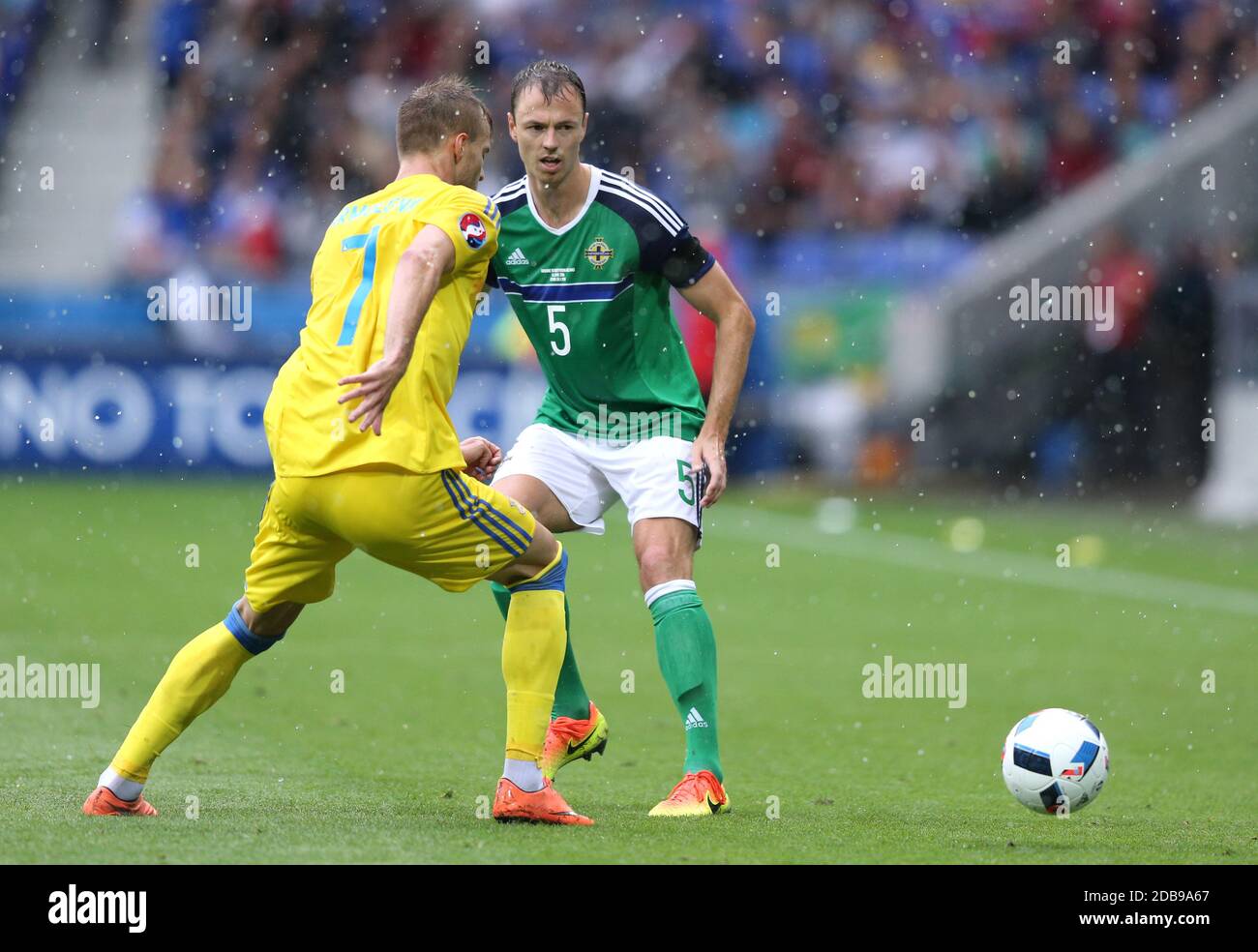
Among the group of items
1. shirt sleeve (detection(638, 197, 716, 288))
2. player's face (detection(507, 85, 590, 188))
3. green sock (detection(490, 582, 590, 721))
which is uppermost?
player's face (detection(507, 85, 590, 188))

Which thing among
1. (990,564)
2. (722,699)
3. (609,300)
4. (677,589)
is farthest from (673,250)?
(990,564)

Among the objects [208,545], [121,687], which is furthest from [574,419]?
[208,545]

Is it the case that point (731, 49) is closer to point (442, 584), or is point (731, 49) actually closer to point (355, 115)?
point (355, 115)

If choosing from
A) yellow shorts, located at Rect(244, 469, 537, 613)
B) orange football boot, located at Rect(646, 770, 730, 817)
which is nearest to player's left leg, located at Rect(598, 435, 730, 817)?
orange football boot, located at Rect(646, 770, 730, 817)

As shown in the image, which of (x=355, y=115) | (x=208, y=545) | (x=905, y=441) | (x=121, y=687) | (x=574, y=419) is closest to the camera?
(x=574, y=419)

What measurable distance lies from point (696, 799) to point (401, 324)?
1.67 metres

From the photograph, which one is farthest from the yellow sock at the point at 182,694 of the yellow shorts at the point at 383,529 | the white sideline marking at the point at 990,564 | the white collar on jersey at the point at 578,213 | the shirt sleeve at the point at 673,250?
the white sideline marking at the point at 990,564

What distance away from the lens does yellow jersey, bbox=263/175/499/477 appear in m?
5.02

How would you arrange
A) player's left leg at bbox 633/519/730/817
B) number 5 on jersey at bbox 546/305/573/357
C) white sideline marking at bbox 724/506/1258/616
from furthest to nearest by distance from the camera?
white sideline marking at bbox 724/506/1258/616
number 5 on jersey at bbox 546/305/573/357
player's left leg at bbox 633/519/730/817

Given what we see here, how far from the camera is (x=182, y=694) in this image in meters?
5.34

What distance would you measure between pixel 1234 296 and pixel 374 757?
1204 centimetres

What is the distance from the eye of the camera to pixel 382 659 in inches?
360

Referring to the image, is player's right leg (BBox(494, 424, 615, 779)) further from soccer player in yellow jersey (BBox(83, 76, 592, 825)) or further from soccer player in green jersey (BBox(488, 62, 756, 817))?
soccer player in yellow jersey (BBox(83, 76, 592, 825))

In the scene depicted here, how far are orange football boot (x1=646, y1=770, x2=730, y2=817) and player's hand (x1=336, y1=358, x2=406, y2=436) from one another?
57.5 inches
